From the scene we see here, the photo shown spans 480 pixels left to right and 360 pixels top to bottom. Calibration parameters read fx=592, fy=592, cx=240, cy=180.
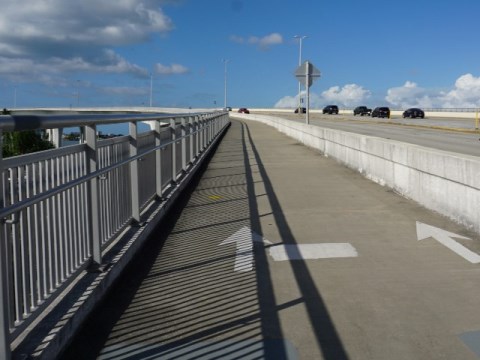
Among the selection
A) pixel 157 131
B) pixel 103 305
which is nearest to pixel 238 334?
pixel 103 305

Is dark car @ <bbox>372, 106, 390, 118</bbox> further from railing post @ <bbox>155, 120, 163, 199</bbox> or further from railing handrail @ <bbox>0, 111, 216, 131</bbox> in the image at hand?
railing handrail @ <bbox>0, 111, 216, 131</bbox>

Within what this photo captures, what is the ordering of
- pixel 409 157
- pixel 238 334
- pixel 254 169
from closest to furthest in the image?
1. pixel 238 334
2. pixel 409 157
3. pixel 254 169

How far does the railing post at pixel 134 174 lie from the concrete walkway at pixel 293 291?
43cm

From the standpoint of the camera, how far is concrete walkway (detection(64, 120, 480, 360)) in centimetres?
431

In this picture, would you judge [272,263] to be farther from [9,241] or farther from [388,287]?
[9,241]

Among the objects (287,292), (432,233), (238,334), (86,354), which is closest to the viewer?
(86,354)

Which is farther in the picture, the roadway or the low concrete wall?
the roadway

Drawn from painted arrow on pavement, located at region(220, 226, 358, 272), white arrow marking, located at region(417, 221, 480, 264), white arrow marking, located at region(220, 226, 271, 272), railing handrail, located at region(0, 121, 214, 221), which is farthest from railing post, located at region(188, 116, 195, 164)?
railing handrail, located at region(0, 121, 214, 221)

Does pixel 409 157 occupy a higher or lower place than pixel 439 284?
higher

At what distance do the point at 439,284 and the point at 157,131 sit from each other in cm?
512

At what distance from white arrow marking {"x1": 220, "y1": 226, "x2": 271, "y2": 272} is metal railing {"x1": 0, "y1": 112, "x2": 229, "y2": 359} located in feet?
4.36

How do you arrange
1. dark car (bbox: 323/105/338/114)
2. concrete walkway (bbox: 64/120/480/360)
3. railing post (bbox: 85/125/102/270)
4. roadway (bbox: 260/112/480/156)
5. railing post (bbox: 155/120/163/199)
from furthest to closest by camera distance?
dark car (bbox: 323/105/338/114) → roadway (bbox: 260/112/480/156) → railing post (bbox: 155/120/163/199) → railing post (bbox: 85/125/102/270) → concrete walkway (bbox: 64/120/480/360)

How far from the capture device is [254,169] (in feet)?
52.5

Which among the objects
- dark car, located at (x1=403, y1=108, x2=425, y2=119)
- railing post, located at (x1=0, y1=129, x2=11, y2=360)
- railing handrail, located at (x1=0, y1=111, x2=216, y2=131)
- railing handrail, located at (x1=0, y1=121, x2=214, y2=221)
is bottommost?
railing post, located at (x1=0, y1=129, x2=11, y2=360)
